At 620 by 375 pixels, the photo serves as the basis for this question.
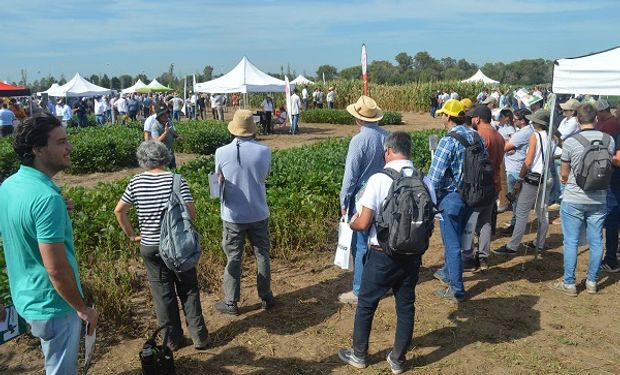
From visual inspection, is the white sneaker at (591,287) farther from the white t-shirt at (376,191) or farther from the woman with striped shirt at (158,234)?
the woman with striped shirt at (158,234)

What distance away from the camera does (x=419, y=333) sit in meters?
4.58

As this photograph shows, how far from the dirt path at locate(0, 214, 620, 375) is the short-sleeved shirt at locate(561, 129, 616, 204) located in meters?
1.06

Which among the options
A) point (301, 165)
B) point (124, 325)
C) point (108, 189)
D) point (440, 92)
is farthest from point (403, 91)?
point (124, 325)

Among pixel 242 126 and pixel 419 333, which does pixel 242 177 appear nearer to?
pixel 242 126

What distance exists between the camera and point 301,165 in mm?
9109

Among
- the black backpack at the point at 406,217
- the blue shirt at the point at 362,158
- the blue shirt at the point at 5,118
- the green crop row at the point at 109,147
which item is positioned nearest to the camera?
the black backpack at the point at 406,217

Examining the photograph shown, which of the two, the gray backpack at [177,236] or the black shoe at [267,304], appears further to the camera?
the black shoe at [267,304]

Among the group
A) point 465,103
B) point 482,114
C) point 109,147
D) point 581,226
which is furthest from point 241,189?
point 109,147

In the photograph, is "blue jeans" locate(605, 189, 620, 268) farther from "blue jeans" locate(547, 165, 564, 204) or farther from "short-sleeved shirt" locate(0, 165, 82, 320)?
"short-sleeved shirt" locate(0, 165, 82, 320)

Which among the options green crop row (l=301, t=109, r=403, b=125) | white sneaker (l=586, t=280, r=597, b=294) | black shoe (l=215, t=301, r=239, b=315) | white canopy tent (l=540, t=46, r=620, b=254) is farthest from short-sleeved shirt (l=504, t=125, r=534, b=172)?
green crop row (l=301, t=109, r=403, b=125)

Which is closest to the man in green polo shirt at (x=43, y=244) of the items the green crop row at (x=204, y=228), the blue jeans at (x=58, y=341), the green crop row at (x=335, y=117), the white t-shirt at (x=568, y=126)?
the blue jeans at (x=58, y=341)

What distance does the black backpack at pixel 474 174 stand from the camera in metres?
4.82

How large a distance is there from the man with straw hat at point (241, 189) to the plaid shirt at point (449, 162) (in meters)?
1.63

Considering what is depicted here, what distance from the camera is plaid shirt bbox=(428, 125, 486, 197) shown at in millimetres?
4855
